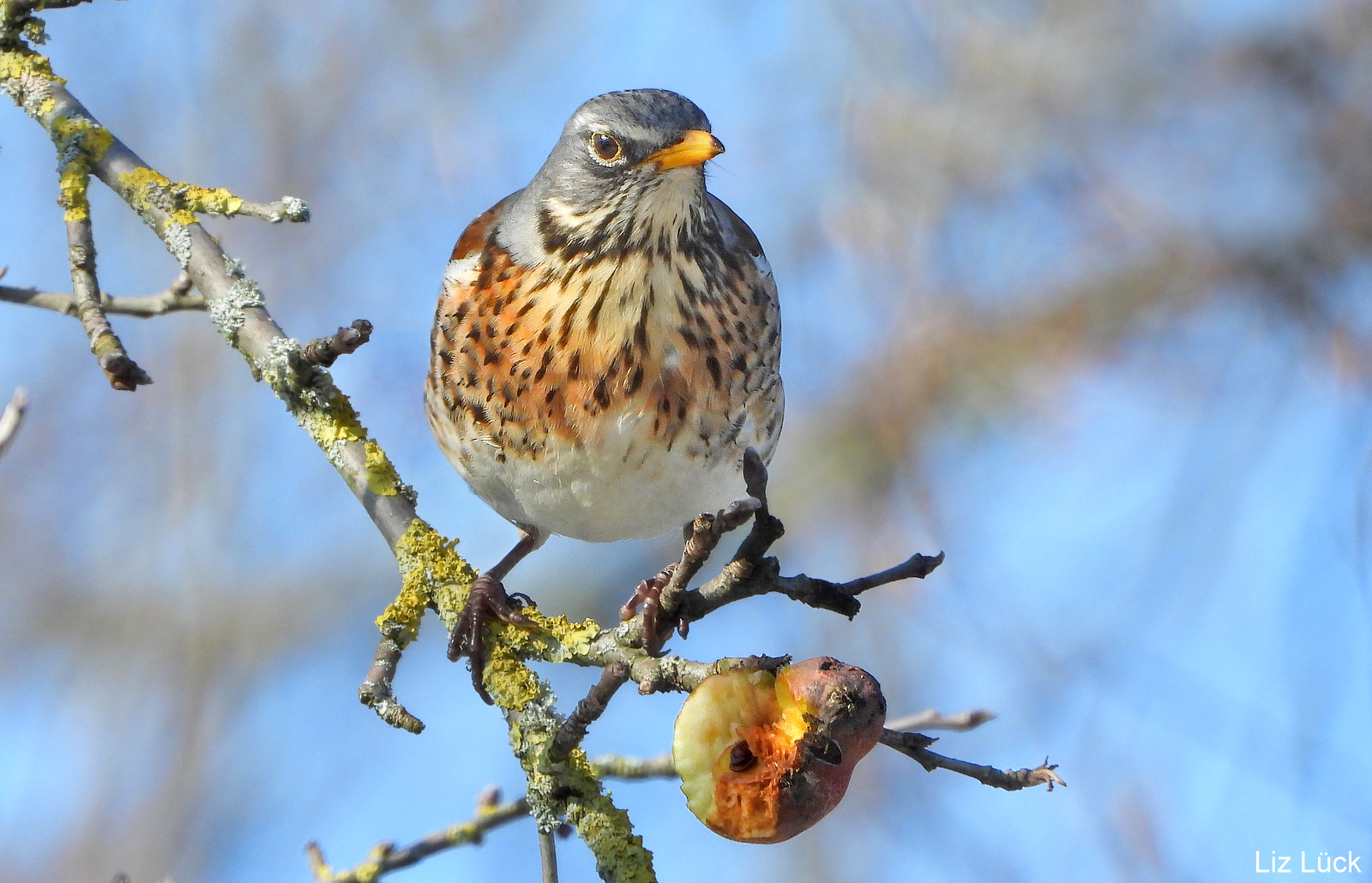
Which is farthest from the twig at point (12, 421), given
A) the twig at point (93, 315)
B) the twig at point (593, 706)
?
the twig at point (593, 706)

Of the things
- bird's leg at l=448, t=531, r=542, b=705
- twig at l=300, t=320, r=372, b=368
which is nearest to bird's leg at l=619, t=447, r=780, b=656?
bird's leg at l=448, t=531, r=542, b=705

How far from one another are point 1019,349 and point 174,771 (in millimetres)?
5690

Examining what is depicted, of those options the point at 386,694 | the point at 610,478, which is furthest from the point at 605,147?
the point at 386,694

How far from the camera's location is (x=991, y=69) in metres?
7.45

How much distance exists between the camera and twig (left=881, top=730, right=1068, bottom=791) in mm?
2201

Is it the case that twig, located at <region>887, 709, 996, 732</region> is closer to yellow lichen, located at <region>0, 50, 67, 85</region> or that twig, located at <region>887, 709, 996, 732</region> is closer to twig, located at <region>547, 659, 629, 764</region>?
twig, located at <region>547, 659, 629, 764</region>

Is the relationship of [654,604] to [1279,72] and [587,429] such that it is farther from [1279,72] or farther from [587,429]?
[1279,72]

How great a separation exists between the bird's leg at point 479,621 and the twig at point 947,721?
100cm

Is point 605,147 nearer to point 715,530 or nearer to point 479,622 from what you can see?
point 479,622

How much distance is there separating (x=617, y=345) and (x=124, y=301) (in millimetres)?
1447

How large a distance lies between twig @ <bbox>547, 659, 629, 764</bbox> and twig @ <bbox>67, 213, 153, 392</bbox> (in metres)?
1.21

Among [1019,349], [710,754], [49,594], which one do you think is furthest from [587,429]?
[49,594]

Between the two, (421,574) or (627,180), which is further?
(627,180)

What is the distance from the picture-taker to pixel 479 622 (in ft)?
9.89
